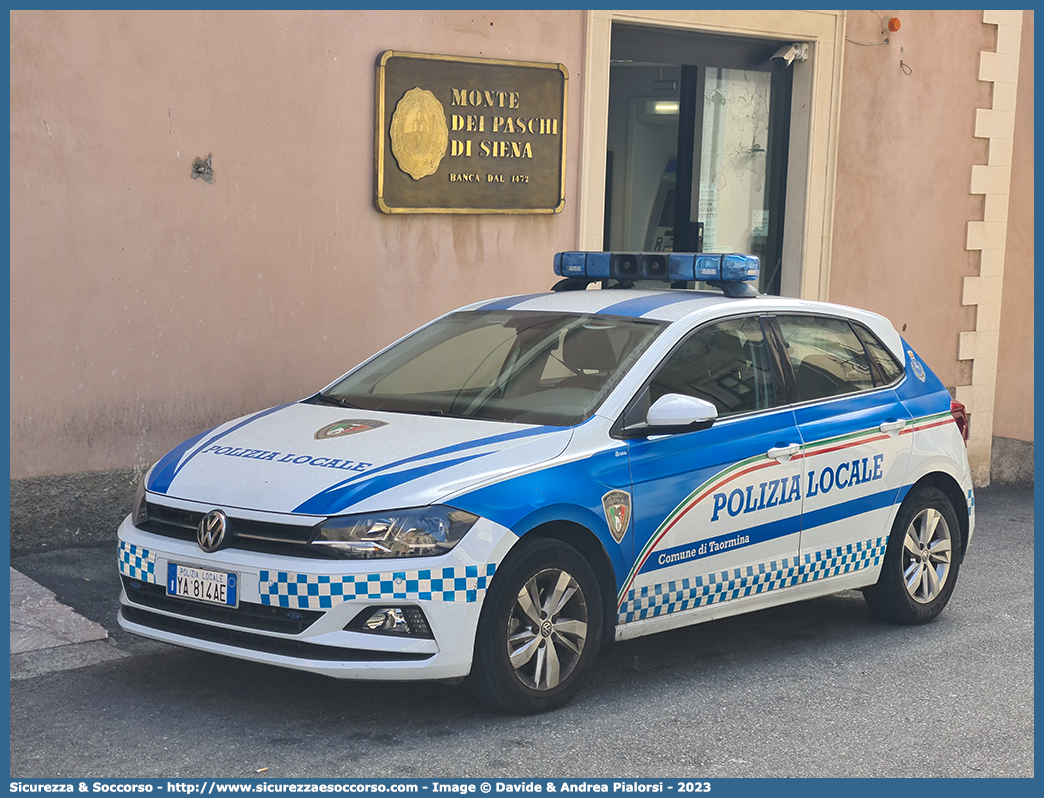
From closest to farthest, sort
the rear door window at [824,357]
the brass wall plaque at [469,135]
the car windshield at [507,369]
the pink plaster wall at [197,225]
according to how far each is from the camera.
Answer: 1. the car windshield at [507,369]
2. the rear door window at [824,357]
3. the pink plaster wall at [197,225]
4. the brass wall plaque at [469,135]

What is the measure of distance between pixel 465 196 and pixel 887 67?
422cm

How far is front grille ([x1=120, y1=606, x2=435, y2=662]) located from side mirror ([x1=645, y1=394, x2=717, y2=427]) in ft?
4.41

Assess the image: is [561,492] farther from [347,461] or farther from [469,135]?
[469,135]

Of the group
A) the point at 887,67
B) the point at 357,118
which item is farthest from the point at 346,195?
the point at 887,67

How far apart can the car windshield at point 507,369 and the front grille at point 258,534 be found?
1039 millimetres

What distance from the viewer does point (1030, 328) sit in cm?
1259

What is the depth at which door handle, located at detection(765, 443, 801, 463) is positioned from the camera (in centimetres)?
596

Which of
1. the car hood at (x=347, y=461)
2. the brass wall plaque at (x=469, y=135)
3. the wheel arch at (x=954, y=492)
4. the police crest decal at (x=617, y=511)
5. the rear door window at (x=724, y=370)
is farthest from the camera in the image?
the brass wall plaque at (x=469, y=135)

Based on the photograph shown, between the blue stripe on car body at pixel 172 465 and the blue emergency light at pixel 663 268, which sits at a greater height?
the blue emergency light at pixel 663 268

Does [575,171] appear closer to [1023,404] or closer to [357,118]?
[357,118]

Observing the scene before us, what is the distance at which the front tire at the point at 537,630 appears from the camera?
16.2 feet

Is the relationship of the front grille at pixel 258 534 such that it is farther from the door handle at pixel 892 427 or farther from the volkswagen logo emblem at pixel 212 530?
the door handle at pixel 892 427

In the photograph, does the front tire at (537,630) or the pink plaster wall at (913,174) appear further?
the pink plaster wall at (913,174)

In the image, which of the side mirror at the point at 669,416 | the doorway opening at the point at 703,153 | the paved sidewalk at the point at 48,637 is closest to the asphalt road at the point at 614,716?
the paved sidewalk at the point at 48,637
